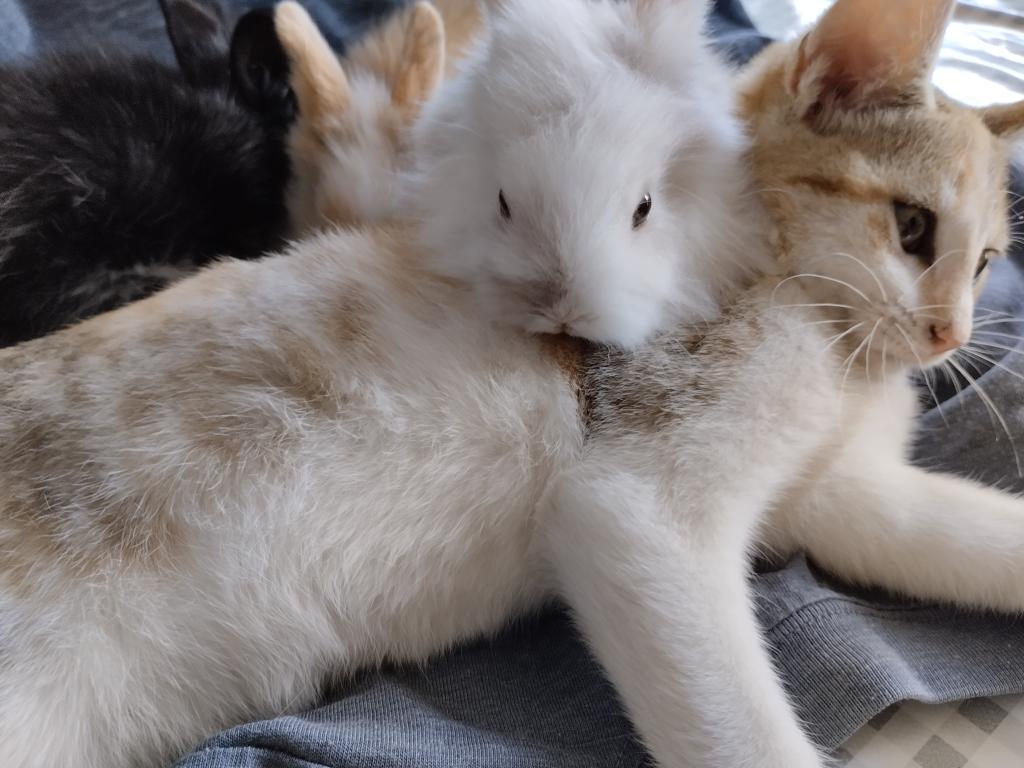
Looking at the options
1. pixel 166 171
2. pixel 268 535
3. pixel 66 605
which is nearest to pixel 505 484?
pixel 268 535

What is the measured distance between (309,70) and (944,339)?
0.96m

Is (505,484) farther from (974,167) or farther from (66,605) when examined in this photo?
(974,167)

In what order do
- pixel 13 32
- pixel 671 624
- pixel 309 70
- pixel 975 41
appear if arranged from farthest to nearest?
pixel 975 41 < pixel 13 32 < pixel 309 70 < pixel 671 624

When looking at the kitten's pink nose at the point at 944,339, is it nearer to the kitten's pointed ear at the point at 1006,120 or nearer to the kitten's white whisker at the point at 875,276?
the kitten's white whisker at the point at 875,276

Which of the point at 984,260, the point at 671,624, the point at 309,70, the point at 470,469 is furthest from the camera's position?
the point at 309,70

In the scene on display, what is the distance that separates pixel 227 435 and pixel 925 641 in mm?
774

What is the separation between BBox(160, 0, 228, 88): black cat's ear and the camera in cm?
133

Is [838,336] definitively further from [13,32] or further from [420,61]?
[13,32]

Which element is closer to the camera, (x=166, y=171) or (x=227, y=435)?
(x=227, y=435)

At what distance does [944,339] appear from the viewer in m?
0.91

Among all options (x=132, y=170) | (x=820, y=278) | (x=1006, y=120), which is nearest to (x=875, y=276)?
(x=820, y=278)

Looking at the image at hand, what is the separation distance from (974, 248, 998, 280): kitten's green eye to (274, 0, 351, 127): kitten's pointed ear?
92 centimetres

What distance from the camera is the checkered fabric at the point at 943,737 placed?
0.80 m

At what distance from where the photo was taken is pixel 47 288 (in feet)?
3.57
